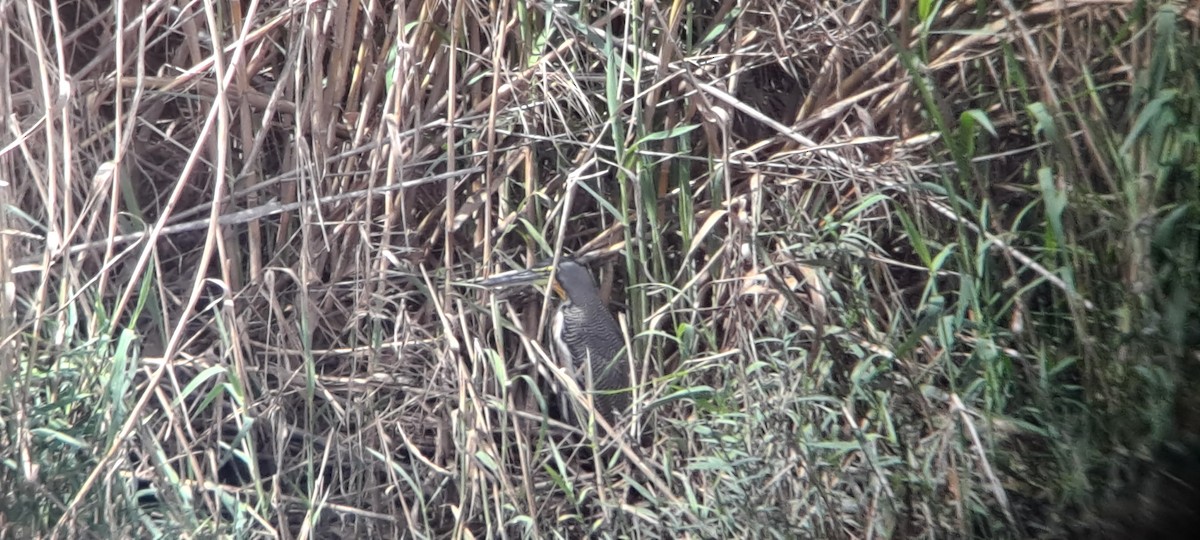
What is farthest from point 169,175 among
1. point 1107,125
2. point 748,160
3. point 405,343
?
point 1107,125

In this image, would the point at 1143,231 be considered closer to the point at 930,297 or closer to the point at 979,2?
the point at 930,297

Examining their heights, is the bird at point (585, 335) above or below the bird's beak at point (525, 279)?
below

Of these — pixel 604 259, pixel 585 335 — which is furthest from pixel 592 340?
pixel 604 259

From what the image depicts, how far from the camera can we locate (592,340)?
276 centimetres

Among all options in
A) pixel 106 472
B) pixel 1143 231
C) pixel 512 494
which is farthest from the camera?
pixel 512 494

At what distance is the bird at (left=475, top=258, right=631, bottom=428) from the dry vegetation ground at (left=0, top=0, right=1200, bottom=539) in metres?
0.06

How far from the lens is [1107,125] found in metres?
2.14

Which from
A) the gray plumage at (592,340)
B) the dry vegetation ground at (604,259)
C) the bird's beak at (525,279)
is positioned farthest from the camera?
the gray plumage at (592,340)

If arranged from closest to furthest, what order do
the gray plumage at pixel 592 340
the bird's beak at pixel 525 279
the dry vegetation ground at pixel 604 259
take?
the dry vegetation ground at pixel 604 259 < the bird's beak at pixel 525 279 < the gray plumage at pixel 592 340

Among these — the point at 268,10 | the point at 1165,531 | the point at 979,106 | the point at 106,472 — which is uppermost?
the point at 268,10

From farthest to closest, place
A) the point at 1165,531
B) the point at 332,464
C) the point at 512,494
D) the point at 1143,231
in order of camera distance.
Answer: the point at 332,464
the point at 512,494
the point at 1143,231
the point at 1165,531

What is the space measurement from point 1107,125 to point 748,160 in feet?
2.71

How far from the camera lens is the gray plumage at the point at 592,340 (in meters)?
2.71

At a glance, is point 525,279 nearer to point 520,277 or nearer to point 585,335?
point 520,277
